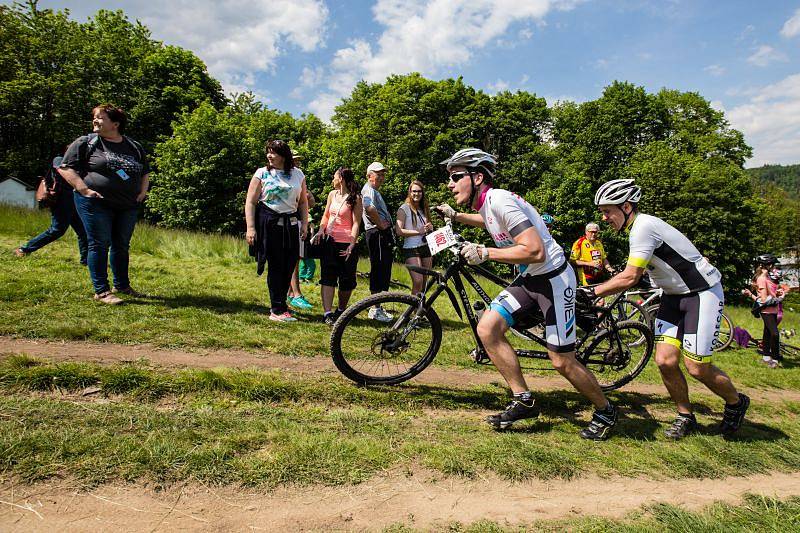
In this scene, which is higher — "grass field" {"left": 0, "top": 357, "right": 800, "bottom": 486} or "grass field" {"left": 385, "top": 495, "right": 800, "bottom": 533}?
"grass field" {"left": 0, "top": 357, "right": 800, "bottom": 486}

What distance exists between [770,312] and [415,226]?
332 inches

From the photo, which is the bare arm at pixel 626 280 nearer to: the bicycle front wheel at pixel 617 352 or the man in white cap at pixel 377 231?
the bicycle front wheel at pixel 617 352

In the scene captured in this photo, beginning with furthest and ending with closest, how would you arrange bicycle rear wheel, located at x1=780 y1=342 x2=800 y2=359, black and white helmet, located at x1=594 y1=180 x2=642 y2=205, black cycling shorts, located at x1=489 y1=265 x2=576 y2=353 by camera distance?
bicycle rear wheel, located at x1=780 y1=342 x2=800 y2=359 < black and white helmet, located at x1=594 y1=180 x2=642 y2=205 < black cycling shorts, located at x1=489 y1=265 x2=576 y2=353

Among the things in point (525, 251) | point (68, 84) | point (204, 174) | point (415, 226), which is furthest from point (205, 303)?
point (68, 84)

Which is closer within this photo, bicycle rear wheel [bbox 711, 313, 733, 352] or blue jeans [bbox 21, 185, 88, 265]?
blue jeans [bbox 21, 185, 88, 265]

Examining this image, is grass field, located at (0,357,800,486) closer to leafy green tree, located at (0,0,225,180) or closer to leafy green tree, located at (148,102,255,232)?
leafy green tree, located at (148,102,255,232)

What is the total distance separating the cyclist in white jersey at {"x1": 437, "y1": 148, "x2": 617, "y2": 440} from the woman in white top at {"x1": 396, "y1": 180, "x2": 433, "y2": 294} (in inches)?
116

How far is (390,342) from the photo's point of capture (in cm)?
460

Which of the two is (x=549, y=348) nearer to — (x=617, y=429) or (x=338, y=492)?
(x=617, y=429)

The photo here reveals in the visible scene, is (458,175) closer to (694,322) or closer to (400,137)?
(694,322)

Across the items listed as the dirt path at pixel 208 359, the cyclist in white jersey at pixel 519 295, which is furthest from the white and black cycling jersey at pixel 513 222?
the dirt path at pixel 208 359

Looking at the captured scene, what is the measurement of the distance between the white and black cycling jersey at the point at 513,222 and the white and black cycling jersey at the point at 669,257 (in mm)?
826

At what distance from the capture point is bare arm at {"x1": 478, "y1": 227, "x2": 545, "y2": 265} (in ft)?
12.3

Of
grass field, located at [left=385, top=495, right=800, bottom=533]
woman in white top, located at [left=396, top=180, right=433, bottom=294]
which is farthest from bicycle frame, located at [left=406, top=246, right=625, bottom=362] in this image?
woman in white top, located at [left=396, top=180, right=433, bottom=294]
